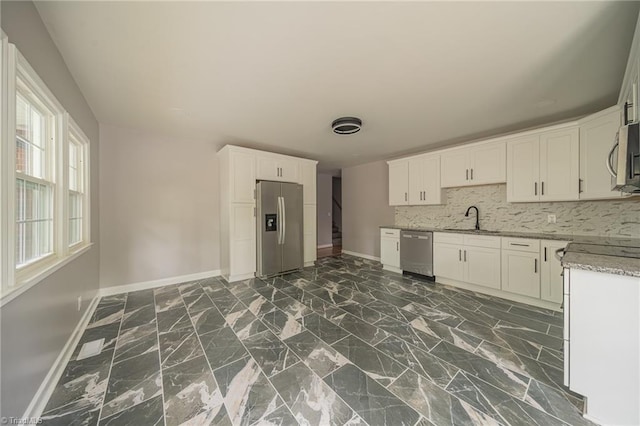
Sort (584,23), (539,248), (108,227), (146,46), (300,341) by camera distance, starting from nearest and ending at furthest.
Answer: (584,23), (146,46), (300,341), (539,248), (108,227)

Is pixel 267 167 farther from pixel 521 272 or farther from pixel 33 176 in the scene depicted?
pixel 521 272

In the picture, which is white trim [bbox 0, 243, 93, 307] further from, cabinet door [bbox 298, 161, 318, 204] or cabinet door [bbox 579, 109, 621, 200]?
cabinet door [bbox 579, 109, 621, 200]

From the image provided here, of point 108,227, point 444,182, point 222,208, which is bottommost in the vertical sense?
point 108,227

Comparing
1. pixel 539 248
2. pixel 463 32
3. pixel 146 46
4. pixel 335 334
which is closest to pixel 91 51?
pixel 146 46

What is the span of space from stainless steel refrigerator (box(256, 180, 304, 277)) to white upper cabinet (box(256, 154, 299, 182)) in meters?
0.24

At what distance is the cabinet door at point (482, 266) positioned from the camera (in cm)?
324

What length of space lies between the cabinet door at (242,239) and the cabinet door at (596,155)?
191 inches

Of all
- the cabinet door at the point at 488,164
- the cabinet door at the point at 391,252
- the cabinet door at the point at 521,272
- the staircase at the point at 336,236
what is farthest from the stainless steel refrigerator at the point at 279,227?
the staircase at the point at 336,236

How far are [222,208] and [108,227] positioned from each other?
1.65 m

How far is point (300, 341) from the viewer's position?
2164 millimetres

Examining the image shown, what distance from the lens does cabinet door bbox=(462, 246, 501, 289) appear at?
3236 mm

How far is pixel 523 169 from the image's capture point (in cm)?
323

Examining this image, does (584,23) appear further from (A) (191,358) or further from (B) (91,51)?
(A) (191,358)

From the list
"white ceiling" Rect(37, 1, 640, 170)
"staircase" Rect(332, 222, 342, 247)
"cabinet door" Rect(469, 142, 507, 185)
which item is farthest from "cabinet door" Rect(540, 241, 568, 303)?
"staircase" Rect(332, 222, 342, 247)
